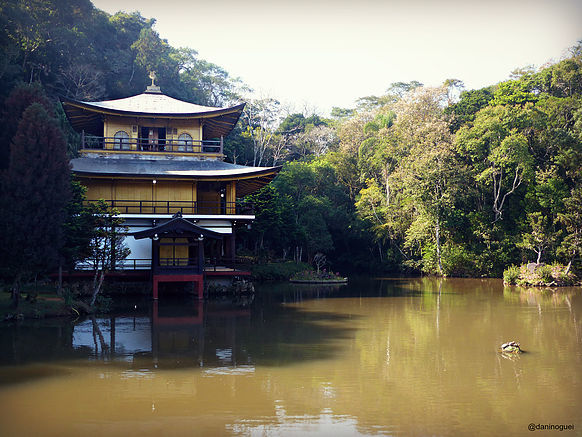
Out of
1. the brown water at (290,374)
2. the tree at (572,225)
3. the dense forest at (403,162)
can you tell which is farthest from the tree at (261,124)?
the brown water at (290,374)

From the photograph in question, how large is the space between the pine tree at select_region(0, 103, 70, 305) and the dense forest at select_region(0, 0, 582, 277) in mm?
10575

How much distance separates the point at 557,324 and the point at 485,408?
9.30 meters

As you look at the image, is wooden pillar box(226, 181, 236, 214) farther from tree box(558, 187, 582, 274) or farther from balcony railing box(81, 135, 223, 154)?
tree box(558, 187, 582, 274)

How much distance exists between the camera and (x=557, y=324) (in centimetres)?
1631

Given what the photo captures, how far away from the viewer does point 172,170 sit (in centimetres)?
2495

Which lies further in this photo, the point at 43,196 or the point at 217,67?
the point at 217,67

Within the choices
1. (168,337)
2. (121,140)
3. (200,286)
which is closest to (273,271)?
(200,286)

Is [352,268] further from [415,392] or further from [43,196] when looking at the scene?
[415,392]

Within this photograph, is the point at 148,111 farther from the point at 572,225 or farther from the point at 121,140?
the point at 572,225

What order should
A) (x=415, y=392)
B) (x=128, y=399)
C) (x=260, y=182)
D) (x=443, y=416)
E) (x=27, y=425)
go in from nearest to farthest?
(x=27, y=425) < (x=443, y=416) < (x=128, y=399) < (x=415, y=392) < (x=260, y=182)

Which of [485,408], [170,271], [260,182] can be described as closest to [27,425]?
[485,408]

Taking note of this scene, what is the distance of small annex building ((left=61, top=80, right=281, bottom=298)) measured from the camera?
77.9 ft

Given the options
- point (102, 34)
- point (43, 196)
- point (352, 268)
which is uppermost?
point (102, 34)

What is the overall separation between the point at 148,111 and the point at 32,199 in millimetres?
11590
